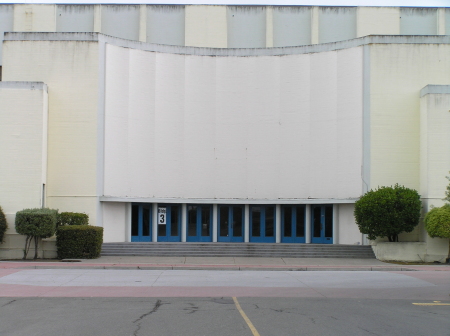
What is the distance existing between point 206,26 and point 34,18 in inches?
452

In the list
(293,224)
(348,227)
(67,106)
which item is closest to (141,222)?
(67,106)

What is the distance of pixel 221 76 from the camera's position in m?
30.2

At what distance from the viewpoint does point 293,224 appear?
30.5m

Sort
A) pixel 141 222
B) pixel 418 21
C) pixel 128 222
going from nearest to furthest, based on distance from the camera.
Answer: pixel 128 222 < pixel 141 222 < pixel 418 21

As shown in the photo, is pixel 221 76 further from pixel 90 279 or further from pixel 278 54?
pixel 90 279

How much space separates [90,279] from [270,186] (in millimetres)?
14176

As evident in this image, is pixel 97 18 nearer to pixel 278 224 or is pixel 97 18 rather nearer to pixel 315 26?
pixel 315 26

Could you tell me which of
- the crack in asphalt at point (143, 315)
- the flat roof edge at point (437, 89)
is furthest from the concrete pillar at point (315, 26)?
the crack in asphalt at point (143, 315)

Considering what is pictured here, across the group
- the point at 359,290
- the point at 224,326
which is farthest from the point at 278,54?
the point at 224,326

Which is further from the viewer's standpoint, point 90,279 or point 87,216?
point 87,216

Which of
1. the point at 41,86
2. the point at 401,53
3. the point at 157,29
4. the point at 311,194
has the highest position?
the point at 157,29

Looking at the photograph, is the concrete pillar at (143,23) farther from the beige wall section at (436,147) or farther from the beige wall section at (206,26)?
the beige wall section at (436,147)

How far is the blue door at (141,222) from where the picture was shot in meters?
29.6

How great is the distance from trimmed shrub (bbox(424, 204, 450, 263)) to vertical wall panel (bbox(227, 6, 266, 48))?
16.2m
